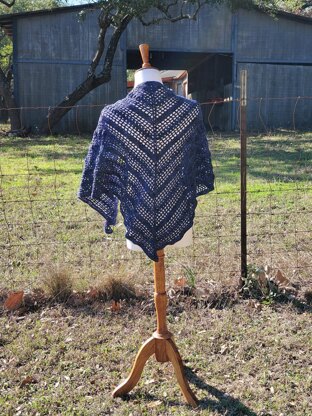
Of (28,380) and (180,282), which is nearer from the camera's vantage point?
(28,380)

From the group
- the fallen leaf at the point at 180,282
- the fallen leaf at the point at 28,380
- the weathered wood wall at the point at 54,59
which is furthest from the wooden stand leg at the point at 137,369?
the weathered wood wall at the point at 54,59

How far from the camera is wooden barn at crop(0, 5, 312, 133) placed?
16594 millimetres

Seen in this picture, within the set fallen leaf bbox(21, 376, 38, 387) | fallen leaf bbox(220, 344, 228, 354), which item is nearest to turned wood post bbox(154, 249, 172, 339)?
fallen leaf bbox(220, 344, 228, 354)

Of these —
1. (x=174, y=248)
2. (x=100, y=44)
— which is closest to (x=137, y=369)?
(x=174, y=248)

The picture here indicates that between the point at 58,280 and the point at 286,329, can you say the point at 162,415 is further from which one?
the point at 58,280

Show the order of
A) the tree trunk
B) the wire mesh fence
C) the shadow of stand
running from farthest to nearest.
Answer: the tree trunk → the wire mesh fence → the shadow of stand

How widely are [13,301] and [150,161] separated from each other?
198cm

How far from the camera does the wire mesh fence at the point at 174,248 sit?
417cm

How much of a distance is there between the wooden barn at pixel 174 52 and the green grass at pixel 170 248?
28.4ft

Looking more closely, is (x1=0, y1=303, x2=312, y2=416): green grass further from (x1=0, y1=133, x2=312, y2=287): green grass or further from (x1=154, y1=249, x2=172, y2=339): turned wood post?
(x1=0, y1=133, x2=312, y2=287): green grass

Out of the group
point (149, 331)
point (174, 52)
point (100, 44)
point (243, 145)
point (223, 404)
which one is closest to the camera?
point (223, 404)

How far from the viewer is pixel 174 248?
4.68m

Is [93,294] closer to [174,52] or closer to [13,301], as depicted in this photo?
[13,301]

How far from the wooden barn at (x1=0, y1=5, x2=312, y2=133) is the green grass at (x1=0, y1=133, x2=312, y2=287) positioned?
865cm
